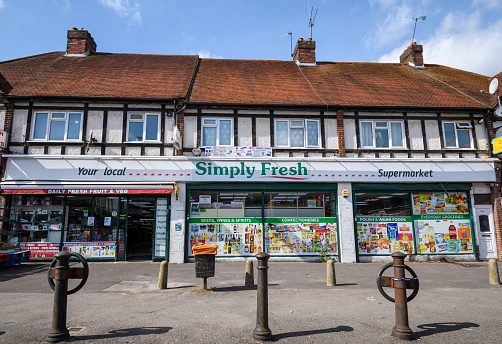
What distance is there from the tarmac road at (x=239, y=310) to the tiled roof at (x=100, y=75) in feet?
24.7

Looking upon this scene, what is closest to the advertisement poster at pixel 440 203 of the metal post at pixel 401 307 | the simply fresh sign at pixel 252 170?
the simply fresh sign at pixel 252 170

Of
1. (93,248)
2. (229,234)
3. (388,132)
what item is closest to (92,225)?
(93,248)

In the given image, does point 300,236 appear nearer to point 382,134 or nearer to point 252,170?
point 252,170

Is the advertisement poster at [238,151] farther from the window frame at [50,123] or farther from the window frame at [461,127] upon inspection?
the window frame at [461,127]

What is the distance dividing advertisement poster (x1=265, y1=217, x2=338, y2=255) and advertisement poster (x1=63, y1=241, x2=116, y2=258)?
6.27 metres

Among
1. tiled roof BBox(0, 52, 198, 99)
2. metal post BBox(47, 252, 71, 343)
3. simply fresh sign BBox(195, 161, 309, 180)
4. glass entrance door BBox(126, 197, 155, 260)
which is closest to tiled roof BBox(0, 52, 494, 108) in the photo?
tiled roof BBox(0, 52, 198, 99)

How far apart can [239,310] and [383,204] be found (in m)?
10.3

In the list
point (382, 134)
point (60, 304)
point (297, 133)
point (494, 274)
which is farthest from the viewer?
point (382, 134)

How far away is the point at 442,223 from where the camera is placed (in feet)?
47.3

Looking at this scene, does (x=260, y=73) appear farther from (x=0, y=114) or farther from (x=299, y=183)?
(x=0, y=114)

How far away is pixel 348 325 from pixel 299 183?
890cm

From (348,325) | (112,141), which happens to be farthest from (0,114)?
(348,325)

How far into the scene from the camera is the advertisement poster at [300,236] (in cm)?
1386

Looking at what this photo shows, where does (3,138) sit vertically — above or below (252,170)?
above
